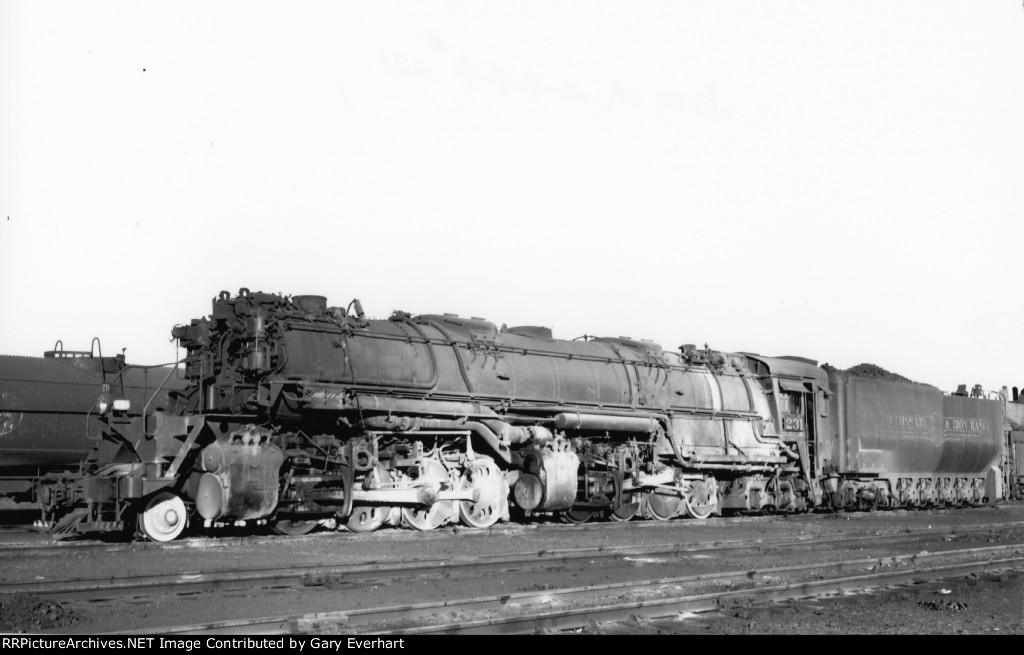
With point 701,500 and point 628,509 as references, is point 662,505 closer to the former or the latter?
point 628,509

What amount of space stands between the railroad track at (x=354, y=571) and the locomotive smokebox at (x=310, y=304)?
242 inches

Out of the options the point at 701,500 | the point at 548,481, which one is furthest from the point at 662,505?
the point at 548,481

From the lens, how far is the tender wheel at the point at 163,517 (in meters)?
15.7

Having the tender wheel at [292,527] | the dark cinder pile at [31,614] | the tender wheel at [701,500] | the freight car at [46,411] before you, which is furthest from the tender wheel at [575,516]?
the dark cinder pile at [31,614]

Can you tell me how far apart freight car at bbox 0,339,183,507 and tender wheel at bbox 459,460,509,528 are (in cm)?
619

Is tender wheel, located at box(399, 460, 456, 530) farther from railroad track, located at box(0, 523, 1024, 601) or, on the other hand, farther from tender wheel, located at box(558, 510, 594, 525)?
railroad track, located at box(0, 523, 1024, 601)

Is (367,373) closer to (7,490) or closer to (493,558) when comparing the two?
(493,558)

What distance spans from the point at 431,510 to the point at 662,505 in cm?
659

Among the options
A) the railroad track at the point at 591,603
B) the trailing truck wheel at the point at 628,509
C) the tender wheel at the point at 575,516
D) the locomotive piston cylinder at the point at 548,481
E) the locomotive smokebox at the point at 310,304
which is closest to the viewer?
the railroad track at the point at 591,603

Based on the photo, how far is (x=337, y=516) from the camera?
17172mm

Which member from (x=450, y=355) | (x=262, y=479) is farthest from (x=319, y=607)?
(x=450, y=355)

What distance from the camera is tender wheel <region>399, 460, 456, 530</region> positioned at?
59.6ft

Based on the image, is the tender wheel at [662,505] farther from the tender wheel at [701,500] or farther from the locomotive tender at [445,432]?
the tender wheel at [701,500]

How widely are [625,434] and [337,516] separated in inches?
290
